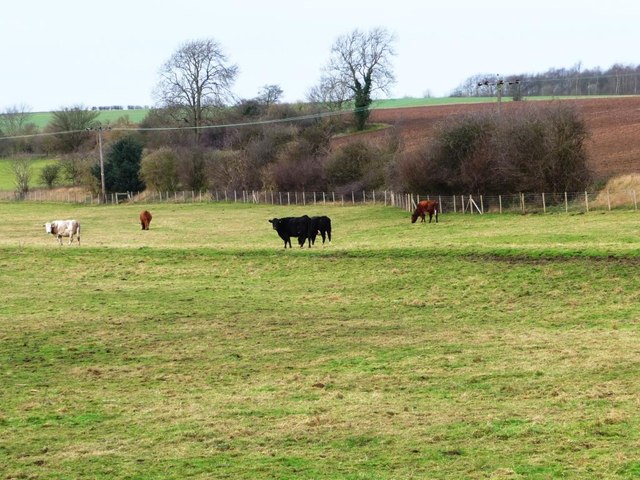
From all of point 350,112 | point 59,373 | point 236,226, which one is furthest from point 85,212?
point 59,373

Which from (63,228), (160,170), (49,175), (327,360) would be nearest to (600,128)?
(160,170)

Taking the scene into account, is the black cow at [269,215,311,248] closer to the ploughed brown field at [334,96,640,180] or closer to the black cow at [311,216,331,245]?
the black cow at [311,216,331,245]

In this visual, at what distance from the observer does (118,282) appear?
31.2 metres

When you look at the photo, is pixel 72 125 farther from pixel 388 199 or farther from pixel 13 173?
pixel 388 199

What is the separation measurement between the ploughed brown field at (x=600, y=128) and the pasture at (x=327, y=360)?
31117 millimetres

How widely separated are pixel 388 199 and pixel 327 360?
5678 centimetres

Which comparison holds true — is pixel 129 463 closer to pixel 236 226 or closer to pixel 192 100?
pixel 236 226

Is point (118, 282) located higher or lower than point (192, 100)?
lower

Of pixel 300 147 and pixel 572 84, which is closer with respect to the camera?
pixel 300 147

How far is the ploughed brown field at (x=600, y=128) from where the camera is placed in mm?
67188

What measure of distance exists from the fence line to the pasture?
1284 centimetres

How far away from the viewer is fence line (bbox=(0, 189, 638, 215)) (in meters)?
50.6

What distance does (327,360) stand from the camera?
1848 cm

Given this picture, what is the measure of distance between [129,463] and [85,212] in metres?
73.2
